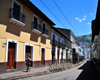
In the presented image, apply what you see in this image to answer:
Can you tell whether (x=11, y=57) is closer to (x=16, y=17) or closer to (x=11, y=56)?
(x=11, y=56)

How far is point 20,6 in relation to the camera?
1182cm

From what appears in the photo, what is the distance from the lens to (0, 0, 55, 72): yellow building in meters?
9.54

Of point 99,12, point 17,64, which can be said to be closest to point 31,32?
point 17,64

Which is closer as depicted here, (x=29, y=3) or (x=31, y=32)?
(x=29, y=3)

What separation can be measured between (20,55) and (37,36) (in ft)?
13.9

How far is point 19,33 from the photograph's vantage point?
1144 cm

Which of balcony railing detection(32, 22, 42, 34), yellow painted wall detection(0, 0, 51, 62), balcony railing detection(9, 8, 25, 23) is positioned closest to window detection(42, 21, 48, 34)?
yellow painted wall detection(0, 0, 51, 62)

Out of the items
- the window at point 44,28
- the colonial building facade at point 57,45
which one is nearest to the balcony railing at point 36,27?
the window at point 44,28

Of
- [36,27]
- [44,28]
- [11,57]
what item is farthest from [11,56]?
[44,28]

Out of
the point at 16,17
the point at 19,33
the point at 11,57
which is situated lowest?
the point at 11,57

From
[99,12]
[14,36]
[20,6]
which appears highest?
[20,6]

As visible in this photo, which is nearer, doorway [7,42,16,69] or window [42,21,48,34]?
doorway [7,42,16,69]

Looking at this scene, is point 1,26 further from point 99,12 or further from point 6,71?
point 99,12

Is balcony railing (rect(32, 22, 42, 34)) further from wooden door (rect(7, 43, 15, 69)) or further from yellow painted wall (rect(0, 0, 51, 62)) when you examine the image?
wooden door (rect(7, 43, 15, 69))
